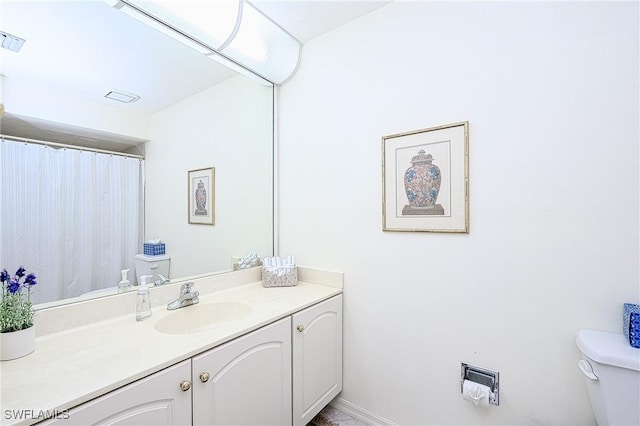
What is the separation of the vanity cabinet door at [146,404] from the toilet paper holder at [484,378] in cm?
124

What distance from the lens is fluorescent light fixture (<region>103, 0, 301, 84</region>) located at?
4.38 feet

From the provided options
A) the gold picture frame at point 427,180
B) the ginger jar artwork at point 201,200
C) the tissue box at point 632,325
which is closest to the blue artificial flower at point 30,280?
Answer: the ginger jar artwork at point 201,200

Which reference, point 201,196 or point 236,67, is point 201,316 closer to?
point 201,196

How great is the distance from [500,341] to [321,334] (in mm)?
877

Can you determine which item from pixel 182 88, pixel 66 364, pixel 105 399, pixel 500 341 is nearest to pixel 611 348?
pixel 500 341

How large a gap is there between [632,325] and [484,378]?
2.02ft

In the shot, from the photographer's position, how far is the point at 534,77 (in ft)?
4.06

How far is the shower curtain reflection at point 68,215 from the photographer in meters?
1.08

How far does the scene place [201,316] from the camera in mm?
1482

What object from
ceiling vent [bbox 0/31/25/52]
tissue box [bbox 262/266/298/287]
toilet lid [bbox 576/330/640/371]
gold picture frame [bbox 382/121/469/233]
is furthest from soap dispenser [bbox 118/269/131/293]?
toilet lid [bbox 576/330/640/371]

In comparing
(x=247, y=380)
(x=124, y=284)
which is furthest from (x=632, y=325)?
(x=124, y=284)

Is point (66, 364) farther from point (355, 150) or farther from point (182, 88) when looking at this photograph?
point (355, 150)

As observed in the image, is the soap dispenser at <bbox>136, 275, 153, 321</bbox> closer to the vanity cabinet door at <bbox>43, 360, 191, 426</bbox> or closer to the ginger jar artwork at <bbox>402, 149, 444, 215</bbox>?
the vanity cabinet door at <bbox>43, 360, 191, 426</bbox>

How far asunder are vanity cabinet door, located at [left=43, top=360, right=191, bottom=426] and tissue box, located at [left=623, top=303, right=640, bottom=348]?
1535mm
